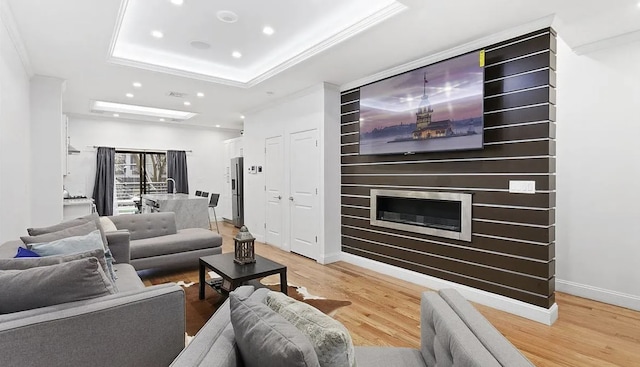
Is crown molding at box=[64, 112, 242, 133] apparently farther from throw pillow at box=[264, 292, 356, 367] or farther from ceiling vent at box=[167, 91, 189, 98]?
throw pillow at box=[264, 292, 356, 367]

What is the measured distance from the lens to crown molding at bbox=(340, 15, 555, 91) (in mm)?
2871

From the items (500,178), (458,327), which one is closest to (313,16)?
(500,178)

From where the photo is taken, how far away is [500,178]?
3.15 metres

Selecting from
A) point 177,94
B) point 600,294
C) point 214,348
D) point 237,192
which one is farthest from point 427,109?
point 237,192

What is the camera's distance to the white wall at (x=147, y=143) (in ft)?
A: 24.6

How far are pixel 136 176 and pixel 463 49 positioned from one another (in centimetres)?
815

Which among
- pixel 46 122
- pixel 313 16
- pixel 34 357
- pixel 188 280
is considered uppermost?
pixel 313 16

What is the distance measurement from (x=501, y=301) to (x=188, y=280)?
344 centimetres

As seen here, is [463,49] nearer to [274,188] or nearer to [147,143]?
[274,188]

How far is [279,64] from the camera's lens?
13.8 ft

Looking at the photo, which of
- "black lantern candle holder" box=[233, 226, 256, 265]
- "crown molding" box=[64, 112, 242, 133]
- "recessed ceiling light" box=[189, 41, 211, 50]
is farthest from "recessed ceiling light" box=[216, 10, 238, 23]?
"crown molding" box=[64, 112, 242, 133]

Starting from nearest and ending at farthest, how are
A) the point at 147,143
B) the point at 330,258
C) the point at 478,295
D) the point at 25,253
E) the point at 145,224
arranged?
the point at 25,253 < the point at 478,295 < the point at 145,224 < the point at 330,258 < the point at 147,143

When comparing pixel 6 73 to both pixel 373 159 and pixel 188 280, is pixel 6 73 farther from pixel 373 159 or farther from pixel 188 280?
pixel 373 159

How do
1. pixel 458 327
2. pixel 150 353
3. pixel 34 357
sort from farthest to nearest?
pixel 150 353 < pixel 34 357 < pixel 458 327
